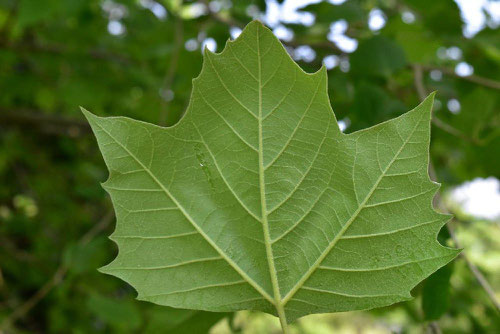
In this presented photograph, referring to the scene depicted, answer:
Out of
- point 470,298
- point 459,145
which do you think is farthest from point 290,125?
point 470,298

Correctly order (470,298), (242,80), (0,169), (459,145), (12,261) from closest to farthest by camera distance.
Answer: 1. (242,80)
2. (459,145)
3. (470,298)
4. (12,261)
5. (0,169)

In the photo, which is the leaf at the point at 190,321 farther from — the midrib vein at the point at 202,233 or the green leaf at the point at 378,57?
the green leaf at the point at 378,57

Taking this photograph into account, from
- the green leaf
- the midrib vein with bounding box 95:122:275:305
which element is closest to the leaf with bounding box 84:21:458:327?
the midrib vein with bounding box 95:122:275:305

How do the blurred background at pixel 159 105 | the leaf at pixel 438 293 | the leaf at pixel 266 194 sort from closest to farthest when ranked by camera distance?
the leaf at pixel 266 194 → the leaf at pixel 438 293 → the blurred background at pixel 159 105

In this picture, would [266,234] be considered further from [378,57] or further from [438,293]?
[378,57]

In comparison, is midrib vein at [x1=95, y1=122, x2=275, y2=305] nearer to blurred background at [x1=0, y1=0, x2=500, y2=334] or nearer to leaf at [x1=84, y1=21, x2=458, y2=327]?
leaf at [x1=84, y1=21, x2=458, y2=327]

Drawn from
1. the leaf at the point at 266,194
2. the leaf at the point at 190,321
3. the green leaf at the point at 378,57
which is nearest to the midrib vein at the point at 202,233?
the leaf at the point at 266,194

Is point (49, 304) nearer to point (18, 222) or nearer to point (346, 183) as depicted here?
point (18, 222)
